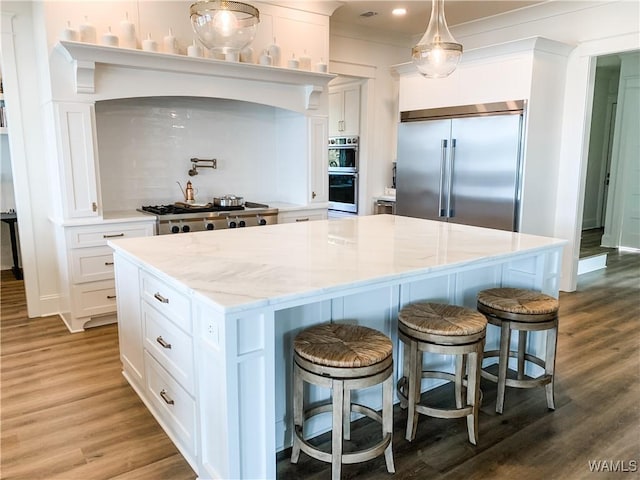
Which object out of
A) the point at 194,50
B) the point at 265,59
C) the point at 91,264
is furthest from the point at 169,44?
the point at 91,264

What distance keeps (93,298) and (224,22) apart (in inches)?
96.6

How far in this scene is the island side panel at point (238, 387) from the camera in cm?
157

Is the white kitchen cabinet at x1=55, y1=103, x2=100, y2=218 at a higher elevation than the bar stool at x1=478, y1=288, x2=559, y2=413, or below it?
higher

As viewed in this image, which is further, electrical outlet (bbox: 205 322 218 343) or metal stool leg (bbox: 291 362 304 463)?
metal stool leg (bbox: 291 362 304 463)

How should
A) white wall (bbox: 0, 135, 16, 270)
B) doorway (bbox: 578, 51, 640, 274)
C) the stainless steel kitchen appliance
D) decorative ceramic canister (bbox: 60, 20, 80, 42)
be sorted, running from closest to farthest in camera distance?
decorative ceramic canister (bbox: 60, 20, 80, 42), the stainless steel kitchen appliance, white wall (bbox: 0, 135, 16, 270), doorway (bbox: 578, 51, 640, 274)

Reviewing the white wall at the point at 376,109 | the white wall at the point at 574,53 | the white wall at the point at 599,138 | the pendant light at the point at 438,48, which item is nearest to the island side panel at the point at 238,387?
the pendant light at the point at 438,48

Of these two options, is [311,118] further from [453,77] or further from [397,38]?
[397,38]

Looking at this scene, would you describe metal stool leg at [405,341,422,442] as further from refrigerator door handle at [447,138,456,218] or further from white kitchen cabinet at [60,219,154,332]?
refrigerator door handle at [447,138,456,218]

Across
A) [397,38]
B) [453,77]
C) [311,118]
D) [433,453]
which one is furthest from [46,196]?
[397,38]

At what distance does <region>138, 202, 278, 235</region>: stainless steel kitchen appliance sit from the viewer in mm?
3916

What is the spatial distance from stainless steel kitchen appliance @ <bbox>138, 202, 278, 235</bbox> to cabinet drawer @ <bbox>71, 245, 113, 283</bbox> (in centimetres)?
45

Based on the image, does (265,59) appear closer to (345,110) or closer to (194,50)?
(194,50)

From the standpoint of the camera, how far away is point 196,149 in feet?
15.3

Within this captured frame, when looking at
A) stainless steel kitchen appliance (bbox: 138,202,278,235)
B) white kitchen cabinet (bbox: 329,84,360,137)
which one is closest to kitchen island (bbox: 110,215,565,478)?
stainless steel kitchen appliance (bbox: 138,202,278,235)
